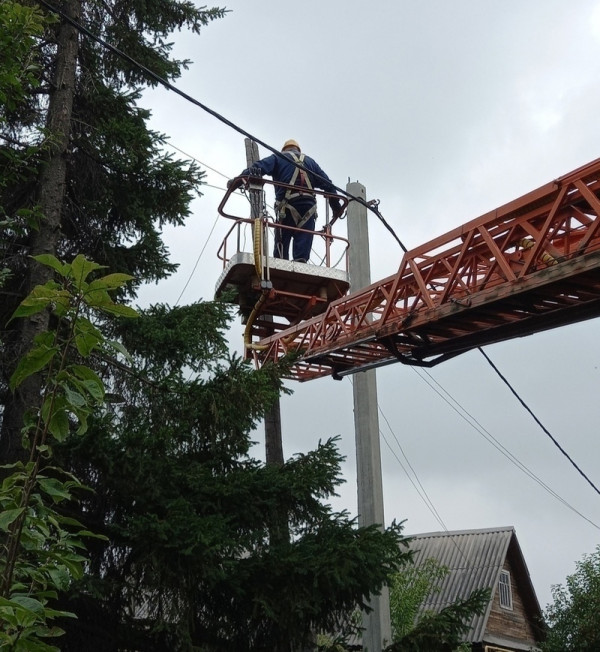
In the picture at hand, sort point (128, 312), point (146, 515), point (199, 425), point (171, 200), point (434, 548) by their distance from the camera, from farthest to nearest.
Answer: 1. point (434, 548)
2. point (171, 200)
3. point (199, 425)
4. point (146, 515)
5. point (128, 312)

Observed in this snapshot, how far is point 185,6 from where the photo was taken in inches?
436

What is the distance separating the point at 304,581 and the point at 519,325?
3.38 m

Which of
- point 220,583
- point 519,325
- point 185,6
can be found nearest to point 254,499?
point 220,583

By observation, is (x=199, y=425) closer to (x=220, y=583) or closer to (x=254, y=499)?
(x=254, y=499)

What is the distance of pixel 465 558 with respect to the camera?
78.5 feet

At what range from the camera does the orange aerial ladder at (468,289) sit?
7719 mm

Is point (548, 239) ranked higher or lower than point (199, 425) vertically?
higher

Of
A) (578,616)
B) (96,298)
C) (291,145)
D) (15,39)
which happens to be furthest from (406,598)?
(96,298)

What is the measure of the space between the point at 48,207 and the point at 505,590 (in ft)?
61.5

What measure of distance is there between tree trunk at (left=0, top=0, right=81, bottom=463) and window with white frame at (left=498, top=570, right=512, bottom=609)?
58.2ft

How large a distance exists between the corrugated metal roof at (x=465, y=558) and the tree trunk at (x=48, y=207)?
1558 centimetres

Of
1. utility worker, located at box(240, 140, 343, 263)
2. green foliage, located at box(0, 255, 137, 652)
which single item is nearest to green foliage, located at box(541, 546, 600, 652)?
utility worker, located at box(240, 140, 343, 263)

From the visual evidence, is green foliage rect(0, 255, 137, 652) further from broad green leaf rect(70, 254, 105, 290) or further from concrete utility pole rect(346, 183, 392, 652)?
concrete utility pole rect(346, 183, 392, 652)

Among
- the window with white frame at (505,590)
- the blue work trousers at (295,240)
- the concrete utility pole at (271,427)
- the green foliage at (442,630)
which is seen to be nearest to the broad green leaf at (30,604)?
the green foliage at (442,630)
